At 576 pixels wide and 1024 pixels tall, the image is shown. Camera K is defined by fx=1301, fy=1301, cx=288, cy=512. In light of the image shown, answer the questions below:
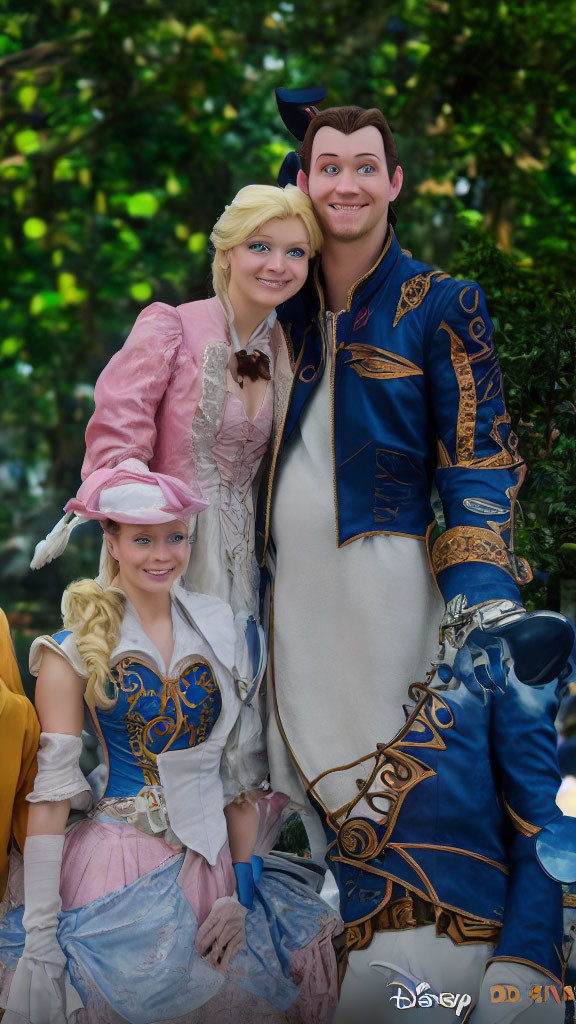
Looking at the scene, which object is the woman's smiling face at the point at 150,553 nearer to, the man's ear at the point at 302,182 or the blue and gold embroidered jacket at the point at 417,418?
the blue and gold embroidered jacket at the point at 417,418

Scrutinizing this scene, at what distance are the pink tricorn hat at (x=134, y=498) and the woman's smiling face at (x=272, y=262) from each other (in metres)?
0.50

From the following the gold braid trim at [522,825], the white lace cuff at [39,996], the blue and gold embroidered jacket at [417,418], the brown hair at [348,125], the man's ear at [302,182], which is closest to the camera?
the white lace cuff at [39,996]

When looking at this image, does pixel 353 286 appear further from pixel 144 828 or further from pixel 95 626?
pixel 144 828

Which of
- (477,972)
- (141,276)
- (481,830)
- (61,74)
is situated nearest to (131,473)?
(481,830)

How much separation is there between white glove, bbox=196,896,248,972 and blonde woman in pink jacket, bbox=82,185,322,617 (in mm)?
694

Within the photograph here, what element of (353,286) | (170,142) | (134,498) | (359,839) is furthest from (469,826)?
(170,142)

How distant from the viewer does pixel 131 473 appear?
290 cm

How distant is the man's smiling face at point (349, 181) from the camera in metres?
3.07

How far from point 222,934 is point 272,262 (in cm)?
153

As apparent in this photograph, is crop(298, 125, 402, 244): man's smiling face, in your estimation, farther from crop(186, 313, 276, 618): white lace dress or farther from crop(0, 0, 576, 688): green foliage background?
crop(0, 0, 576, 688): green foliage background

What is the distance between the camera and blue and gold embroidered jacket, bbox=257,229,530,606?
9.75 ft

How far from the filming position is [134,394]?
3.02 metres

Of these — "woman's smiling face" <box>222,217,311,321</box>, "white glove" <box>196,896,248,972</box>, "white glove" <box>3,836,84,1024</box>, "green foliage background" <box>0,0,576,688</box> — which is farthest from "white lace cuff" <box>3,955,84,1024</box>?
"green foliage background" <box>0,0,576,688</box>

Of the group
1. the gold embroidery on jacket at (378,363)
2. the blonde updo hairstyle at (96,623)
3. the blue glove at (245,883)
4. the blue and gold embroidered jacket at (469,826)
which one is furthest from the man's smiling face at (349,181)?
the blue glove at (245,883)
